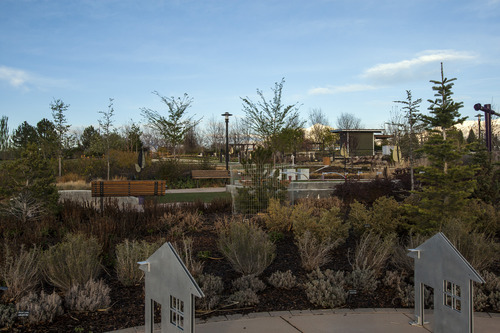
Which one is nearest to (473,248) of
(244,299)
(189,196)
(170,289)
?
(244,299)

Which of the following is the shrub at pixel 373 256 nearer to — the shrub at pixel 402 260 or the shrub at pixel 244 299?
the shrub at pixel 402 260

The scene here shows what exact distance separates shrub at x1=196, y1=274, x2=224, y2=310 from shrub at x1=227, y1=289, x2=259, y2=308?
0.54 ft

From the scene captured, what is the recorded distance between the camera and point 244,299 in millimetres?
4648

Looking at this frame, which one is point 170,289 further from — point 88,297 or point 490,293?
point 490,293

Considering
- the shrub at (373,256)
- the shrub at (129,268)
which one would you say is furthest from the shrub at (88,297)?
the shrub at (373,256)

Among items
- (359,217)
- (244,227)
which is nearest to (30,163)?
(244,227)

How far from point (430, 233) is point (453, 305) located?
3399mm

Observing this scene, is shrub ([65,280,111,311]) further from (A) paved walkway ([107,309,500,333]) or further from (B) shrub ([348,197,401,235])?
(B) shrub ([348,197,401,235])

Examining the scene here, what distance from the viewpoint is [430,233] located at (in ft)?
22.5

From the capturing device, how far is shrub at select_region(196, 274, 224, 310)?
4.54 metres

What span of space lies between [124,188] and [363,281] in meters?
7.76

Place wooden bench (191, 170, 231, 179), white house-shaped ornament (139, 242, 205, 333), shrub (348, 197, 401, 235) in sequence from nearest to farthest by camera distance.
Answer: white house-shaped ornament (139, 242, 205, 333) < shrub (348, 197, 401, 235) < wooden bench (191, 170, 231, 179)

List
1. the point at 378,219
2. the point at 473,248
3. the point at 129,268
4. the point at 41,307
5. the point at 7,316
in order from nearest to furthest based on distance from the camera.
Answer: the point at 7,316
the point at 41,307
the point at 129,268
the point at 473,248
the point at 378,219

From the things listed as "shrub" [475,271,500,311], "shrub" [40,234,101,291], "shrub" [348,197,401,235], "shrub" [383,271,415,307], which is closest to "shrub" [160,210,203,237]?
"shrub" [40,234,101,291]
